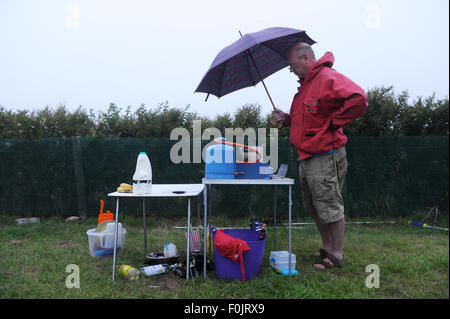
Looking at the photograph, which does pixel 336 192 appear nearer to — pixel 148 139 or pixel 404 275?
pixel 404 275

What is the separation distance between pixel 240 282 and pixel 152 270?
33.0 inches

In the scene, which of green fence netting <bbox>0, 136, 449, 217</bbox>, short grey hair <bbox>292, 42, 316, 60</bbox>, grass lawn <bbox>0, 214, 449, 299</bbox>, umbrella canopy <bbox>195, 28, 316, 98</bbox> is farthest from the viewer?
green fence netting <bbox>0, 136, 449, 217</bbox>

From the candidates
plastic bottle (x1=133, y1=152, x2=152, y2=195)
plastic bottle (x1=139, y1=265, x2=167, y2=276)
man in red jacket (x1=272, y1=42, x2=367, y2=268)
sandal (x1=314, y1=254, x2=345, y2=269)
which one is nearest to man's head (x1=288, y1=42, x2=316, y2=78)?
man in red jacket (x1=272, y1=42, x2=367, y2=268)

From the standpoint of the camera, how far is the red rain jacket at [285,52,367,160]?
99.7 inches

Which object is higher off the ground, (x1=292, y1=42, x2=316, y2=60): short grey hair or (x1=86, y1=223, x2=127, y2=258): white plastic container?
(x1=292, y1=42, x2=316, y2=60): short grey hair

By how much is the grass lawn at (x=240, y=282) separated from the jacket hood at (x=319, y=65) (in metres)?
1.83

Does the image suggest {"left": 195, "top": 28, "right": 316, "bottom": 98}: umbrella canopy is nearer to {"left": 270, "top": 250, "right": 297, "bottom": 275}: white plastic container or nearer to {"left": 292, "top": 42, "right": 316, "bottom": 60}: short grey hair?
{"left": 292, "top": 42, "right": 316, "bottom": 60}: short grey hair

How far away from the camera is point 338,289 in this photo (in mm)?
2375

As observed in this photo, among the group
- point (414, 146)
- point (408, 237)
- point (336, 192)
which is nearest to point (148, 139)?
point (336, 192)

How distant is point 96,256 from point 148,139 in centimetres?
246

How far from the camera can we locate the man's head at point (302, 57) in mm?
2883

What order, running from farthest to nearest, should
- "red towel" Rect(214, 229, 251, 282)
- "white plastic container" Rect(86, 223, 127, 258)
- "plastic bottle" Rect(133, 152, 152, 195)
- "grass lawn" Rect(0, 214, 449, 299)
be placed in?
1. "white plastic container" Rect(86, 223, 127, 258)
2. "plastic bottle" Rect(133, 152, 152, 195)
3. "red towel" Rect(214, 229, 251, 282)
4. "grass lawn" Rect(0, 214, 449, 299)

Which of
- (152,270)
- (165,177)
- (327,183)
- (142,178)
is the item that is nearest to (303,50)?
(327,183)

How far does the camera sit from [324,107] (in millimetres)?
2658
